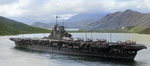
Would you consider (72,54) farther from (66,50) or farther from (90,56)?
(90,56)

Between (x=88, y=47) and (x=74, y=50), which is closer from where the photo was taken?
(x=88, y=47)

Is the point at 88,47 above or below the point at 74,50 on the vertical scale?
above

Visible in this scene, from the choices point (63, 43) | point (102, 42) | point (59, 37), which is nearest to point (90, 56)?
point (102, 42)

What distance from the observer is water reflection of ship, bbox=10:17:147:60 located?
39938mm

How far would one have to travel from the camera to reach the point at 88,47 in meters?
44.2

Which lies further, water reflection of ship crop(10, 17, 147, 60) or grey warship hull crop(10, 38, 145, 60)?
grey warship hull crop(10, 38, 145, 60)

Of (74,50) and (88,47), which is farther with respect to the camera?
(74,50)

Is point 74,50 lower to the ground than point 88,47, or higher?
lower

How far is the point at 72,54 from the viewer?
47469mm

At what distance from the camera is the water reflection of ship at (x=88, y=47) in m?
39.9

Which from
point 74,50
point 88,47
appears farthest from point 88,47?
point 74,50

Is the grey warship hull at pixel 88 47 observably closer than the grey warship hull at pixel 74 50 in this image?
Yes

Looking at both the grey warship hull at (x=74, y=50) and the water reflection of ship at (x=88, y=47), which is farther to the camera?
the grey warship hull at (x=74, y=50)

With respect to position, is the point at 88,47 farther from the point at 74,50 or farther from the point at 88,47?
the point at 74,50
